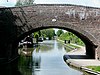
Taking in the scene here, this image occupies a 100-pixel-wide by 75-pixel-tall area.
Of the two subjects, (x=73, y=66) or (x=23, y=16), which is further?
(x=23, y=16)

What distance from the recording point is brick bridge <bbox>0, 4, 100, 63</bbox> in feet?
108

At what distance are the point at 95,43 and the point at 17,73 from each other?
33.5 feet

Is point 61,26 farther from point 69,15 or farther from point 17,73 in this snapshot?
point 17,73

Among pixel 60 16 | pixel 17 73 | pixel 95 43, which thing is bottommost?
pixel 17 73

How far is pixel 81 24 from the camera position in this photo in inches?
1315

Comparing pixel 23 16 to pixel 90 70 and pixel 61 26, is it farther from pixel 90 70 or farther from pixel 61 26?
pixel 90 70

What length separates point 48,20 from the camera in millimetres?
33344

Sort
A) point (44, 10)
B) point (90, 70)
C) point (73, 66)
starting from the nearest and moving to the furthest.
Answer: point (90, 70)
point (73, 66)
point (44, 10)

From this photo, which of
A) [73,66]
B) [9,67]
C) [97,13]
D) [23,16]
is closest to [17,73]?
[9,67]

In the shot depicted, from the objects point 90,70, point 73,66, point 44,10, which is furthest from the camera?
point 44,10

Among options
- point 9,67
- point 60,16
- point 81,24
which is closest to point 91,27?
point 81,24

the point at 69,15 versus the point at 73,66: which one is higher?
the point at 69,15

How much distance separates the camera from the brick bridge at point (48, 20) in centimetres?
3306

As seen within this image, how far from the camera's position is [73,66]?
29.3m
